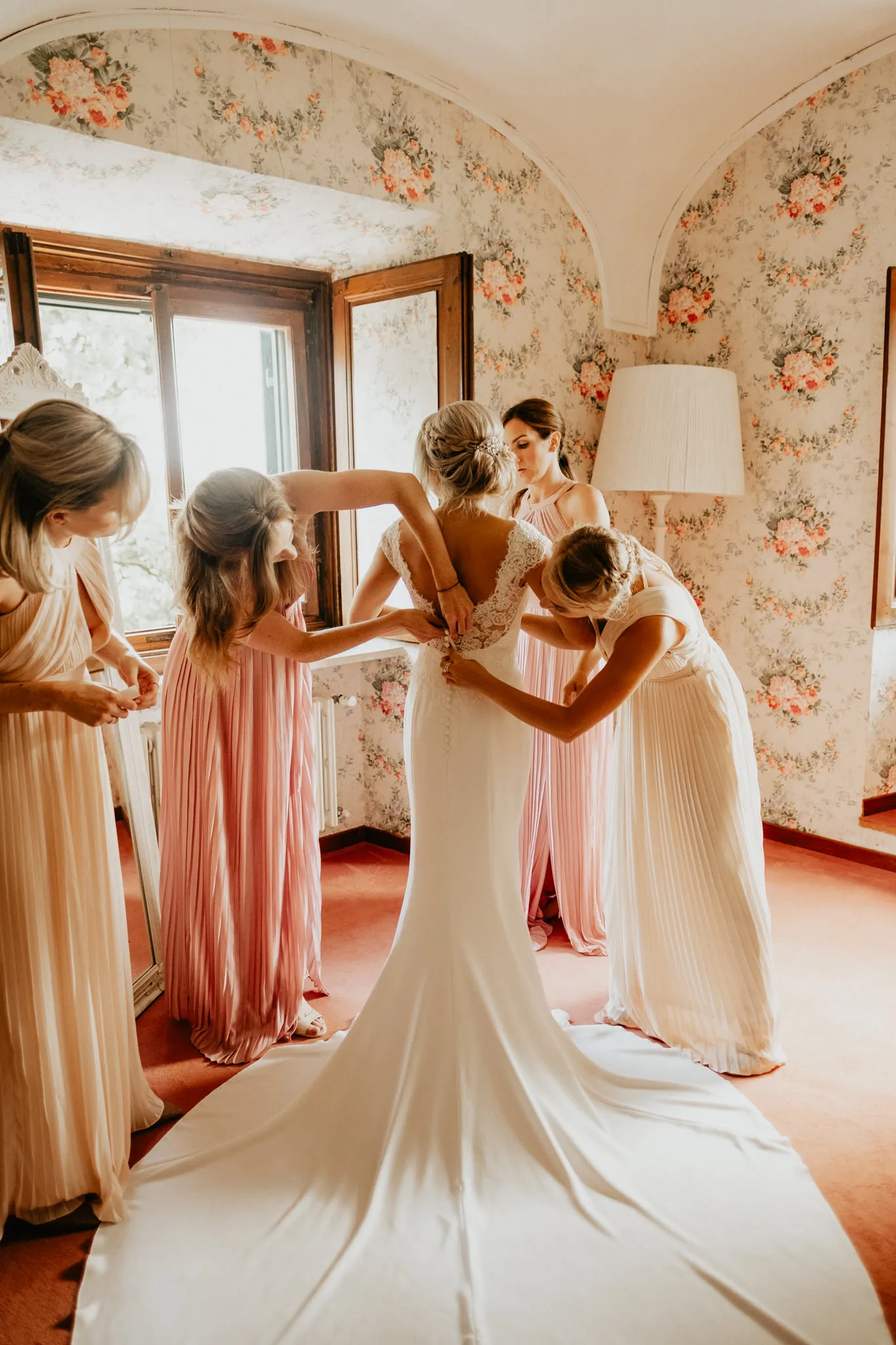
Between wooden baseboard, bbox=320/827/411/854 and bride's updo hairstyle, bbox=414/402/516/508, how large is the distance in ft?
6.92

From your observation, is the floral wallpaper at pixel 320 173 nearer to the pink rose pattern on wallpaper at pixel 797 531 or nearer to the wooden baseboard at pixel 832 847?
the pink rose pattern on wallpaper at pixel 797 531

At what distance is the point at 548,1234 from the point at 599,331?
127 inches

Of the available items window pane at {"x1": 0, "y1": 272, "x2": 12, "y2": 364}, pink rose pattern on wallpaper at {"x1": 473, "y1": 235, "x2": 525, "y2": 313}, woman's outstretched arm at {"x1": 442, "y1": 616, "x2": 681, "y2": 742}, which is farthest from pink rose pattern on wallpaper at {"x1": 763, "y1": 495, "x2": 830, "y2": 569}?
window pane at {"x1": 0, "y1": 272, "x2": 12, "y2": 364}

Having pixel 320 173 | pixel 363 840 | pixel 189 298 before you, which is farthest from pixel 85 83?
pixel 363 840

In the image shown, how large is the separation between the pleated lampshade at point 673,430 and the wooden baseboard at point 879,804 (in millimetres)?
1365

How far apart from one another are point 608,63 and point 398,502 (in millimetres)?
1923

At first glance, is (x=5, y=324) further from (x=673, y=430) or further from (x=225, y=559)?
(x=673, y=430)

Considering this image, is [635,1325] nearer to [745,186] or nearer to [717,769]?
[717,769]

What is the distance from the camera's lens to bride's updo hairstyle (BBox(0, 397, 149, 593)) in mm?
1630

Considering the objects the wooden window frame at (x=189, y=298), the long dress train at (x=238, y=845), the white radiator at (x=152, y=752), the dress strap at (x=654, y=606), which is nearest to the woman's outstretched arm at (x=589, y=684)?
the dress strap at (x=654, y=606)

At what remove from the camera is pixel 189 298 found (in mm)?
3420

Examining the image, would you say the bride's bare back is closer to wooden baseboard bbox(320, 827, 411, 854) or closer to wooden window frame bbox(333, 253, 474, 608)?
wooden window frame bbox(333, 253, 474, 608)

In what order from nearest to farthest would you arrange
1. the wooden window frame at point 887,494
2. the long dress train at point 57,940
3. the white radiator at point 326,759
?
1. the long dress train at point 57,940
2. the wooden window frame at point 887,494
3. the white radiator at point 326,759

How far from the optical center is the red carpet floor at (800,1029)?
1.77 m
